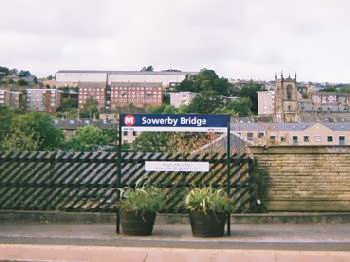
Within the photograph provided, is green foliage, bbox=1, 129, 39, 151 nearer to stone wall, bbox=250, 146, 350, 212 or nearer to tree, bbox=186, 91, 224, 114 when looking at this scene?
stone wall, bbox=250, 146, 350, 212

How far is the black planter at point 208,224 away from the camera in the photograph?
446 inches

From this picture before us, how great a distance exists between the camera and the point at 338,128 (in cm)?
14038

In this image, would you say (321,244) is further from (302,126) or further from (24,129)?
(302,126)

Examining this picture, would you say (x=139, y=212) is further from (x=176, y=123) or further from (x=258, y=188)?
(x=258, y=188)

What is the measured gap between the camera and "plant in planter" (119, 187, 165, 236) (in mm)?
11523

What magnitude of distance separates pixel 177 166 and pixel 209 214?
139cm

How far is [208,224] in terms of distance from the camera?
11328mm

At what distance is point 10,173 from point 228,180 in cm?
464

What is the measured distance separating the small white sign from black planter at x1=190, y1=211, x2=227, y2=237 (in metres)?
1.20

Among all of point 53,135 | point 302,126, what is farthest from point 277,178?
point 302,126

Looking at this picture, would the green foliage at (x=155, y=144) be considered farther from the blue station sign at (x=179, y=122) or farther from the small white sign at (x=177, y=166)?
the blue station sign at (x=179, y=122)

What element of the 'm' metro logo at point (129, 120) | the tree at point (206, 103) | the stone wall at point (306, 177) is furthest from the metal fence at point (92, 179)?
the tree at point (206, 103)

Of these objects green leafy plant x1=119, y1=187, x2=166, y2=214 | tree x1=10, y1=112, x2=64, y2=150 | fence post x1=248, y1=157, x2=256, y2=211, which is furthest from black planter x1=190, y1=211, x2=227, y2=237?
tree x1=10, y1=112, x2=64, y2=150

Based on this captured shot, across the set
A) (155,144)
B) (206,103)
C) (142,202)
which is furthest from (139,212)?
(206,103)
